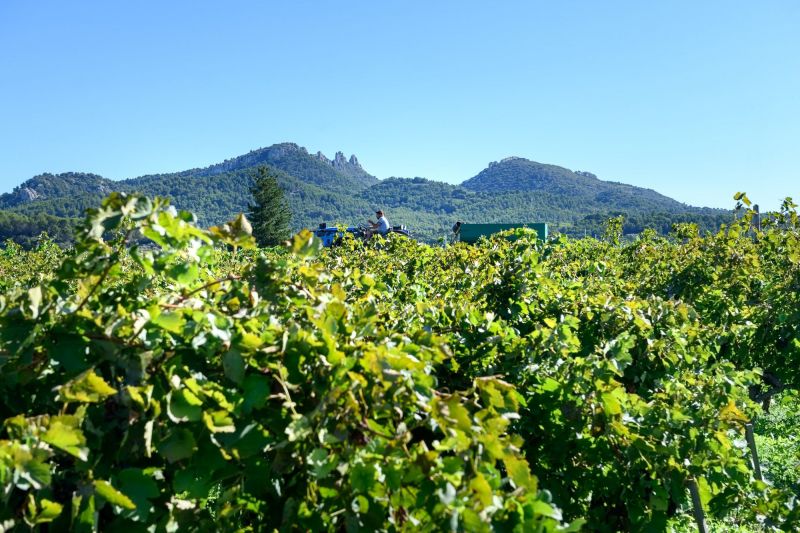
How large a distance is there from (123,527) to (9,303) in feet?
1.79

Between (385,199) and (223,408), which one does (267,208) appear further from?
(385,199)

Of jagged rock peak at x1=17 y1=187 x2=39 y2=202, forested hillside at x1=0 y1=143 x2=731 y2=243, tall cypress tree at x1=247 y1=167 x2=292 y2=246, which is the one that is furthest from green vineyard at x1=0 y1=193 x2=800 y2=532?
jagged rock peak at x1=17 y1=187 x2=39 y2=202

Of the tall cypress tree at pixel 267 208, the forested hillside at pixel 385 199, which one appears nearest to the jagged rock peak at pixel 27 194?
the forested hillside at pixel 385 199

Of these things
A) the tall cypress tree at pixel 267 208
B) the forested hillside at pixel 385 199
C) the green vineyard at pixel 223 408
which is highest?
the forested hillside at pixel 385 199

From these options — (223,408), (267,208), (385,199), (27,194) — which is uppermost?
(385,199)

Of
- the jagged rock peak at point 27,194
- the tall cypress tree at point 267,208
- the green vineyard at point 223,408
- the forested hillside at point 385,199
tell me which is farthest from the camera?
the jagged rock peak at point 27,194

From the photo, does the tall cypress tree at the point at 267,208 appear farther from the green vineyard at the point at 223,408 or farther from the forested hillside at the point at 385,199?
the forested hillside at the point at 385,199

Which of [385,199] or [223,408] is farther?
[385,199]

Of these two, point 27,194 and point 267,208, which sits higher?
point 27,194

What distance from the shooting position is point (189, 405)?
128 cm

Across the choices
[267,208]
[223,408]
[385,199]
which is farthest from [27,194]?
[223,408]

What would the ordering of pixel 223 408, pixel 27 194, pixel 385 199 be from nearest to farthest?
pixel 223 408, pixel 27 194, pixel 385 199

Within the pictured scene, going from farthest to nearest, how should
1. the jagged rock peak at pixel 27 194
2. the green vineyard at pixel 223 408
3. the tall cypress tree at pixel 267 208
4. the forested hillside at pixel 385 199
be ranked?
1. the jagged rock peak at pixel 27 194
2. the forested hillside at pixel 385 199
3. the tall cypress tree at pixel 267 208
4. the green vineyard at pixel 223 408

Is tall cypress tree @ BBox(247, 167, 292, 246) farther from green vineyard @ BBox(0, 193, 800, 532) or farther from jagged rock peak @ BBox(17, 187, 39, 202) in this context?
jagged rock peak @ BBox(17, 187, 39, 202)
